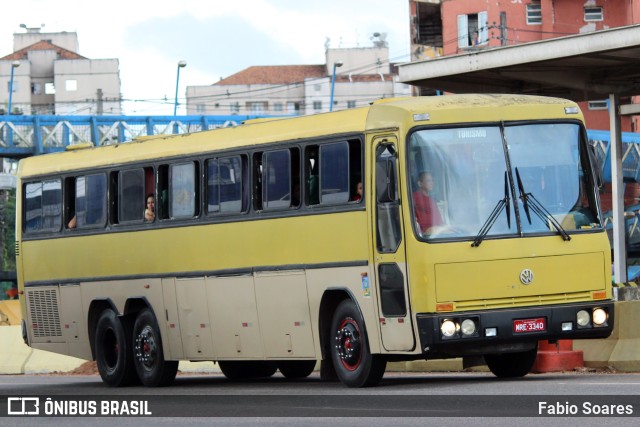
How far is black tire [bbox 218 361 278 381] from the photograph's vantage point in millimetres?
24359

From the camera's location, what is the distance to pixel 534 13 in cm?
8806

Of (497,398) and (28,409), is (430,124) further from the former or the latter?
(28,409)

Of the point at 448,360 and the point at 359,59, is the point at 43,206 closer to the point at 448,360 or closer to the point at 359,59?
the point at 448,360

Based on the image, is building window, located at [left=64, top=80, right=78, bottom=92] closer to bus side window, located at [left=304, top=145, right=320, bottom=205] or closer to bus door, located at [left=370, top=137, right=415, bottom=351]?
bus side window, located at [left=304, top=145, right=320, bottom=205]

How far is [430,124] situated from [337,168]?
1430mm

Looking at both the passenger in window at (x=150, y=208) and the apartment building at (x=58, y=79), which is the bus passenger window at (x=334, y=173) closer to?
the passenger in window at (x=150, y=208)

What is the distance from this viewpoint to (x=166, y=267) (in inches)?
896

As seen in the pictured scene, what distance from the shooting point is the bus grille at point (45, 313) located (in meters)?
25.4

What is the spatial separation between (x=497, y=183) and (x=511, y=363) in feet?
9.11

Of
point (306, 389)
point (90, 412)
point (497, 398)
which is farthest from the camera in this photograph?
point (306, 389)

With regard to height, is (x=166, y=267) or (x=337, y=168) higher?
(x=337, y=168)

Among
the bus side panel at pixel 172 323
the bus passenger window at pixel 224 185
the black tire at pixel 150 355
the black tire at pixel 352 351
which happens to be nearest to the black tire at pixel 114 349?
the black tire at pixel 150 355

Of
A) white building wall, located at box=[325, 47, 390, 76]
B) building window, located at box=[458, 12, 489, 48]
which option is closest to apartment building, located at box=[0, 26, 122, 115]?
white building wall, located at box=[325, 47, 390, 76]

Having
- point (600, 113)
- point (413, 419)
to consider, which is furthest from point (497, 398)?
point (600, 113)
